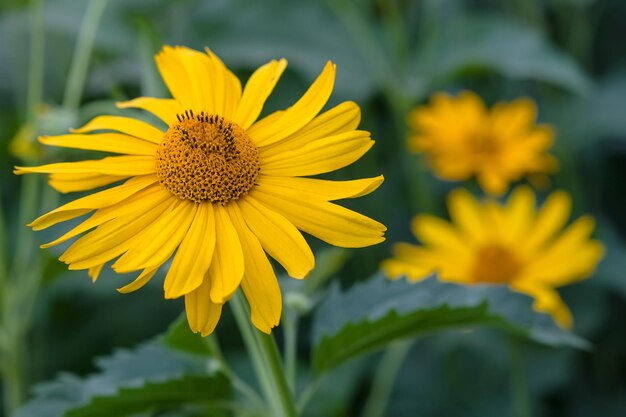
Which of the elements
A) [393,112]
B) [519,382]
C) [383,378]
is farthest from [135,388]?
[393,112]

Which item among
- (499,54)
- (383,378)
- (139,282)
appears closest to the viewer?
(139,282)

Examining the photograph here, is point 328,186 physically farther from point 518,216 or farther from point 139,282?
point 518,216

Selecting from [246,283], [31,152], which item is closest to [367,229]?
[246,283]

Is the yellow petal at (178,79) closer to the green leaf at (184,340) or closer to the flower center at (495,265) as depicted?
the green leaf at (184,340)

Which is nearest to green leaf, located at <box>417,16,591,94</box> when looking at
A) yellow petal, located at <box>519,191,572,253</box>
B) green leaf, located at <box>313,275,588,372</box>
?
yellow petal, located at <box>519,191,572,253</box>

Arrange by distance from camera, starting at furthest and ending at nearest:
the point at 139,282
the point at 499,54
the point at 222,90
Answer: the point at 499,54
the point at 222,90
the point at 139,282

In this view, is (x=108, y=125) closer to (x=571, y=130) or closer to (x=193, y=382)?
(x=193, y=382)
